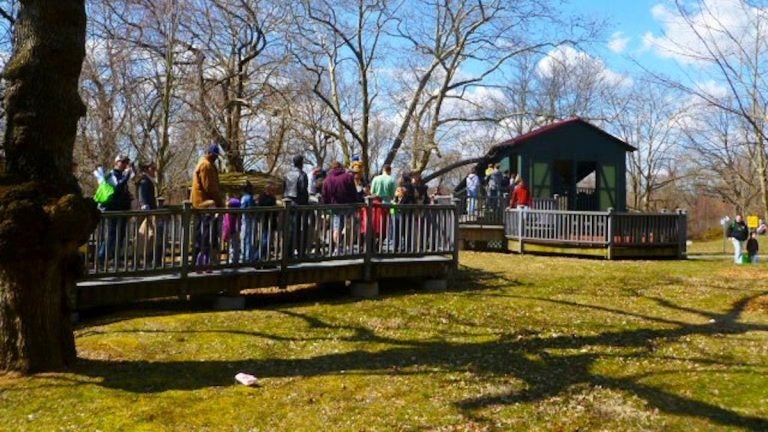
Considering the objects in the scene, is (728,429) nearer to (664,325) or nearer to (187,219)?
(664,325)

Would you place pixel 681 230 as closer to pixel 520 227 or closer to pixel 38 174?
pixel 520 227

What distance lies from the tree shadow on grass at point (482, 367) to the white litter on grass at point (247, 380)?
0.35ft

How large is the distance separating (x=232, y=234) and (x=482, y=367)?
4.39 meters

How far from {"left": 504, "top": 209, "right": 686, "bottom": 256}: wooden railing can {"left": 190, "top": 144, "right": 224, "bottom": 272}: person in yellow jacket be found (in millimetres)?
10590

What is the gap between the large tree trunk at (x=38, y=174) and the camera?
19.8 ft

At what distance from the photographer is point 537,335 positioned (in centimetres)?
845

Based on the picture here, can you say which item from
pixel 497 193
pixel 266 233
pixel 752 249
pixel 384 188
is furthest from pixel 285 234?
pixel 752 249

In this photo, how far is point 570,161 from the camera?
86.4 ft

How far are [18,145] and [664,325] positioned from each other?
7838 millimetres

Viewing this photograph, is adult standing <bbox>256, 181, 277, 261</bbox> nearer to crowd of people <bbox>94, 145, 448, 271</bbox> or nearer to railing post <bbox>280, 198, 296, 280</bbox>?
crowd of people <bbox>94, 145, 448, 271</bbox>

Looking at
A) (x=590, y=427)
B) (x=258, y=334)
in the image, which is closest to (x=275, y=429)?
(x=590, y=427)

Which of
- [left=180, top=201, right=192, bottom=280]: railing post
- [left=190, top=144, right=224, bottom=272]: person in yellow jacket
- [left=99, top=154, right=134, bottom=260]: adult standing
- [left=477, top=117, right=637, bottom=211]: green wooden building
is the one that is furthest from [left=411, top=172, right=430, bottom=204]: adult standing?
[left=477, top=117, right=637, bottom=211]: green wooden building

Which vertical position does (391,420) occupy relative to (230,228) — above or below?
below

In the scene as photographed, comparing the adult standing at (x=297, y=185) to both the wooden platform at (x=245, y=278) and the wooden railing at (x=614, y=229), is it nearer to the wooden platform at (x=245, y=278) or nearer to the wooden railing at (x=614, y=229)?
the wooden platform at (x=245, y=278)
